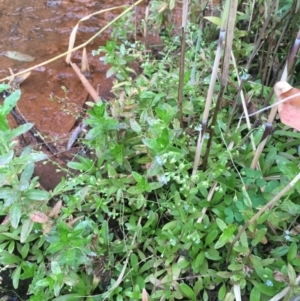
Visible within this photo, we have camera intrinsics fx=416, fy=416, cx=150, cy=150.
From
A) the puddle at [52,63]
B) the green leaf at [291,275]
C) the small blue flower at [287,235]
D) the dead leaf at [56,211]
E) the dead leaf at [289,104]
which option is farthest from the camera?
the puddle at [52,63]

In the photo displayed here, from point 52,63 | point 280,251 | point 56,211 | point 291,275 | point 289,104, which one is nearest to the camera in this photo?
point 289,104

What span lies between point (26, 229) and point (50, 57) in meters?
0.90

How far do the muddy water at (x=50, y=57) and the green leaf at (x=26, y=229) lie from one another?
25 cm

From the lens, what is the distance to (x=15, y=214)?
1.22 m

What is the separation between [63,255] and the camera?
3.93 feet

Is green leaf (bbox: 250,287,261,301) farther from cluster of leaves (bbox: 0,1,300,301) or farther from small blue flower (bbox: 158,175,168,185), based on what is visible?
small blue flower (bbox: 158,175,168,185)

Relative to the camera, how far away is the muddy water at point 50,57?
165 centimetres

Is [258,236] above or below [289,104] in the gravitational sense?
below

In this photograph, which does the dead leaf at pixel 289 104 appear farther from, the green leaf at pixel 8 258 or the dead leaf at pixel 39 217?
the green leaf at pixel 8 258

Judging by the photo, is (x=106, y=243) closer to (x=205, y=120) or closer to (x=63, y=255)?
(x=63, y=255)

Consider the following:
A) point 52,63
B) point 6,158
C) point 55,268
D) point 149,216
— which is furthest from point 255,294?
point 52,63

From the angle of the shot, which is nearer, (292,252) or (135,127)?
(292,252)

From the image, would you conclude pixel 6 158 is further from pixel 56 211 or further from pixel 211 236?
pixel 211 236

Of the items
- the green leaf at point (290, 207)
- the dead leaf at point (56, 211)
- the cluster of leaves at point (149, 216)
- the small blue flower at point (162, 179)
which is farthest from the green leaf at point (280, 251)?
the dead leaf at point (56, 211)
